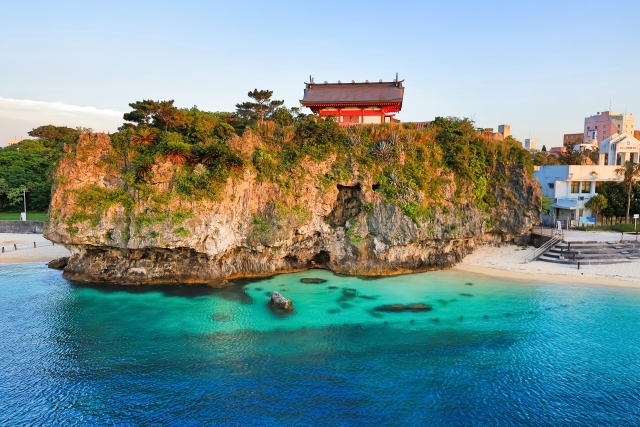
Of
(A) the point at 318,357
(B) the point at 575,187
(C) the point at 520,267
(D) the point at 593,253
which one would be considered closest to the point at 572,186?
(B) the point at 575,187

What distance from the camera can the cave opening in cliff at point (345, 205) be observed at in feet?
89.9

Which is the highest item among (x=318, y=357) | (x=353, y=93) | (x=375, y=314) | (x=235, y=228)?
(x=353, y=93)

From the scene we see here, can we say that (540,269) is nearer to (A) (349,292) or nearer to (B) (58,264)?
(A) (349,292)

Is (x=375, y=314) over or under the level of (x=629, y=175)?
under

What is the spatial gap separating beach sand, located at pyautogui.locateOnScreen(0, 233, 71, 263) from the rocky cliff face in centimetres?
846

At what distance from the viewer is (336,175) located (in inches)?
1057

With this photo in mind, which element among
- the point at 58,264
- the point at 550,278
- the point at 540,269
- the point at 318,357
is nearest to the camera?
the point at 318,357

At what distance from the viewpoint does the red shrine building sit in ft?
106

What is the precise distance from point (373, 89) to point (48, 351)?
28942mm

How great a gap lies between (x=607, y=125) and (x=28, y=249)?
107m

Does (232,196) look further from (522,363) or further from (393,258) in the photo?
(522,363)

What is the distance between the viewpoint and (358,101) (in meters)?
32.3

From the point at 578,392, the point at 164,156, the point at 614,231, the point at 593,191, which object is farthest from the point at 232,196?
the point at 593,191

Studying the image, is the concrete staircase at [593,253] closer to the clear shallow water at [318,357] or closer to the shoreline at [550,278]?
the shoreline at [550,278]
